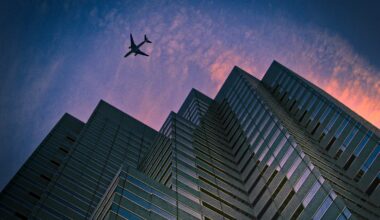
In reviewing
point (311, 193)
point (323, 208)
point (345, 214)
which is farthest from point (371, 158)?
point (345, 214)

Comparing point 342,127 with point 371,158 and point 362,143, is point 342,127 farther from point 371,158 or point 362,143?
point 371,158

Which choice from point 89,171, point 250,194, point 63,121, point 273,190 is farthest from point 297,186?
point 63,121

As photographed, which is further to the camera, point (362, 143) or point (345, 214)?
point (362, 143)

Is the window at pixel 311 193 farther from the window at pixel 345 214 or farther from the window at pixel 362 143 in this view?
the window at pixel 362 143

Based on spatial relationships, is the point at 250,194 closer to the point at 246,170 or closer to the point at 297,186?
the point at 246,170

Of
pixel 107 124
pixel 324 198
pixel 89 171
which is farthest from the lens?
pixel 107 124

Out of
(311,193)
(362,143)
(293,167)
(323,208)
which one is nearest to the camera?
(323,208)

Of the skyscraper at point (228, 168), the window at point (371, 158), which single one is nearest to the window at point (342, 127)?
the skyscraper at point (228, 168)

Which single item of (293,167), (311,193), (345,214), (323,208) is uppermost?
(345,214)
